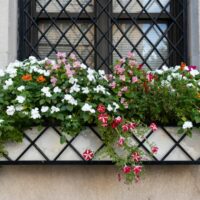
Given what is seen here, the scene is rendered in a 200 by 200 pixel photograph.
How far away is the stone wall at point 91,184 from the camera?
12.5 ft

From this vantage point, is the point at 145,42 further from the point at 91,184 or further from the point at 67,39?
the point at 91,184

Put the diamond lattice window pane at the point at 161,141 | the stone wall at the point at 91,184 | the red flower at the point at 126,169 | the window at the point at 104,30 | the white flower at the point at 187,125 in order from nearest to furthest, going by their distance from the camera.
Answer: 1. the red flower at the point at 126,169
2. the white flower at the point at 187,125
3. the diamond lattice window pane at the point at 161,141
4. the stone wall at the point at 91,184
5. the window at the point at 104,30

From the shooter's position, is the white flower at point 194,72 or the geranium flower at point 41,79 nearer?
the geranium flower at point 41,79

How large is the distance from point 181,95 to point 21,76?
3.85 ft

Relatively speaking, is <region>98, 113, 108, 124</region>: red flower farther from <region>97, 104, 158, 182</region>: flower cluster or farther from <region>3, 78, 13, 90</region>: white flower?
<region>3, 78, 13, 90</region>: white flower

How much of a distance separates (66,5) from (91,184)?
161 cm

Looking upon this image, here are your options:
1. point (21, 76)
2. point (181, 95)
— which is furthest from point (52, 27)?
point (181, 95)

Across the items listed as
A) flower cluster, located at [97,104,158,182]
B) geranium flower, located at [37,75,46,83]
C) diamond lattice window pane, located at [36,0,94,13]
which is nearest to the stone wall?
flower cluster, located at [97,104,158,182]

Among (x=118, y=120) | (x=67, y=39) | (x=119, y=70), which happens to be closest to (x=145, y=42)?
(x=67, y=39)

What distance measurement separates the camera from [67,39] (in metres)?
4.38

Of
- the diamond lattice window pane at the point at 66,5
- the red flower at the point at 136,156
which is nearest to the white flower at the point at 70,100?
the red flower at the point at 136,156

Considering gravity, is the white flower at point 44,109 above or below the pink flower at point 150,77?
below

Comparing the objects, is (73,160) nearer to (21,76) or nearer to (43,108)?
(43,108)

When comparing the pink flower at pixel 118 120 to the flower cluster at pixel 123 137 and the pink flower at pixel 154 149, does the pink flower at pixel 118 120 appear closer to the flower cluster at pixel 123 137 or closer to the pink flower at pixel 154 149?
the flower cluster at pixel 123 137
